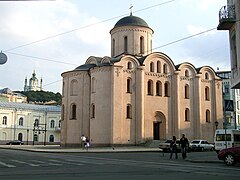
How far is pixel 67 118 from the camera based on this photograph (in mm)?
50656

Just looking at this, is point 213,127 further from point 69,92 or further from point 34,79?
point 34,79

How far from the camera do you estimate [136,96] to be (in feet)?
155

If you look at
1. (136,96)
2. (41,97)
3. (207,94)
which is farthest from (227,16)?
(41,97)

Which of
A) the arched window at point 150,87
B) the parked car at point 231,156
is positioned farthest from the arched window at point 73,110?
the parked car at point 231,156

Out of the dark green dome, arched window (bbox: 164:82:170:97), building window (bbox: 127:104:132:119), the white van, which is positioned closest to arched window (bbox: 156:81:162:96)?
arched window (bbox: 164:82:170:97)

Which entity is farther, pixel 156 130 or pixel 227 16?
pixel 156 130

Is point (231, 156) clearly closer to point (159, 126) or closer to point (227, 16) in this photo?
point (227, 16)

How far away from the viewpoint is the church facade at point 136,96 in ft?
150

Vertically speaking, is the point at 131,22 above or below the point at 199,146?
above

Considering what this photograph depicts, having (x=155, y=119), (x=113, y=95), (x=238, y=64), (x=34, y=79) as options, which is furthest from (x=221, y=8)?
(x=34, y=79)

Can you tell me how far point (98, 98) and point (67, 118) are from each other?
7100mm

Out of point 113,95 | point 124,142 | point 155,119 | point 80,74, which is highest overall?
point 80,74

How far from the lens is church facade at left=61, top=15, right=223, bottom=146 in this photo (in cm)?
4581

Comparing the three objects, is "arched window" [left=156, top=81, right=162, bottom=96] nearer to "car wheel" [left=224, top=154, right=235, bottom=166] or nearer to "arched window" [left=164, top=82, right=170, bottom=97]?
"arched window" [left=164, top=82, right=170, bottom=97]
